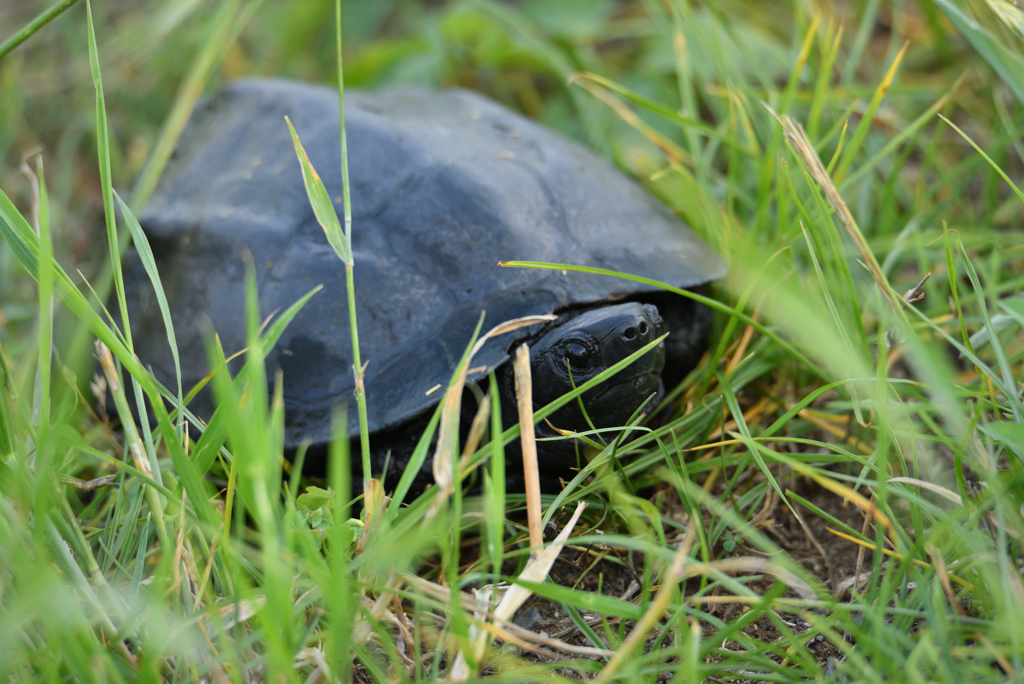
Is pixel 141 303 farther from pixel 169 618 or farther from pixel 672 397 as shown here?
pixel 672 397

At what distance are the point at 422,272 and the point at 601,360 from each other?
49cm

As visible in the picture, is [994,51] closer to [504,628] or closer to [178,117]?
[504,628]

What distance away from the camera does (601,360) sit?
1401 millimetres

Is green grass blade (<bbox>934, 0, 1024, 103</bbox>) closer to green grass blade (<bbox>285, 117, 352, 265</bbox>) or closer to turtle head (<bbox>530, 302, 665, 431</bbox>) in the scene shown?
turtle head (<bbox>530, 302, 665, 431</bbox>)

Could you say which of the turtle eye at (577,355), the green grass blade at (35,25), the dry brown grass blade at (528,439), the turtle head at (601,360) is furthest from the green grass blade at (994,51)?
the green grass blade at (35,25)

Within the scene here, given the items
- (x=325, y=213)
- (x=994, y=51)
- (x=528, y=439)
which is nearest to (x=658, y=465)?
(x=528, y=439)

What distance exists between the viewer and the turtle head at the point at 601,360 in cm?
137

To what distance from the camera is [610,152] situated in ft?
7.89

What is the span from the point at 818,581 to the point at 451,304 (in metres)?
0.95

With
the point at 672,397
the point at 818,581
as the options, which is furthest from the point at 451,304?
the point at 818,581

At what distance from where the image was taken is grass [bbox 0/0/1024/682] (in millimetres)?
912

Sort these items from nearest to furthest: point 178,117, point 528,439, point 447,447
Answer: point 447,447, point 528,439, point 178,117

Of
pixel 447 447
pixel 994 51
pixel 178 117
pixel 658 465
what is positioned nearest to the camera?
pixel 447 447

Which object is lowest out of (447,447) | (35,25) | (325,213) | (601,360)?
(601,360)
